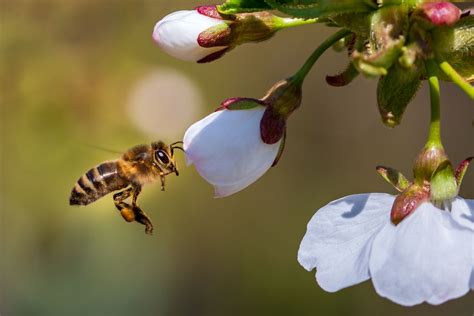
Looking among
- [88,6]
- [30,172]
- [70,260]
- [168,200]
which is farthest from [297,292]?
[88,6]

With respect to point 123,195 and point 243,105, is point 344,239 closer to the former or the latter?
point 243,105

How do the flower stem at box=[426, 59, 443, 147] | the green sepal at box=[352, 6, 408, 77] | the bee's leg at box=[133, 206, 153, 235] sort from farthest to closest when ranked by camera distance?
the bee's leg at box=[133, 206, 153, 235]
the flower stem at box=[426, 59, 443, 147]
the green sepal at box=[352, 6, 408, 77]

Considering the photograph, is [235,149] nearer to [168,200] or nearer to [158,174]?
[158,174]

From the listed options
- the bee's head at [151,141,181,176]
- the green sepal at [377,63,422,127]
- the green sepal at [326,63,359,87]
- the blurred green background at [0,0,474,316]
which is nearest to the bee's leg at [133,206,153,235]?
the bee's head at [151,141,181,176]

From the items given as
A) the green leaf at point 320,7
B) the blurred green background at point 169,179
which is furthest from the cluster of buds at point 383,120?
the blurred green background at point 169,179

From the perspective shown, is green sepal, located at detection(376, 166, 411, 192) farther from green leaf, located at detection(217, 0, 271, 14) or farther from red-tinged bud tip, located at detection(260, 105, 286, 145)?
green leaf, located at detection(217, 0, 271, 14)

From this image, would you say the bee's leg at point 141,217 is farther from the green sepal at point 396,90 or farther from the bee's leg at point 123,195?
the green sepal at point 396,90

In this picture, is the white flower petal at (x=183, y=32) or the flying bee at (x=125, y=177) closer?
the white flower petal at (x=183, y=32)
